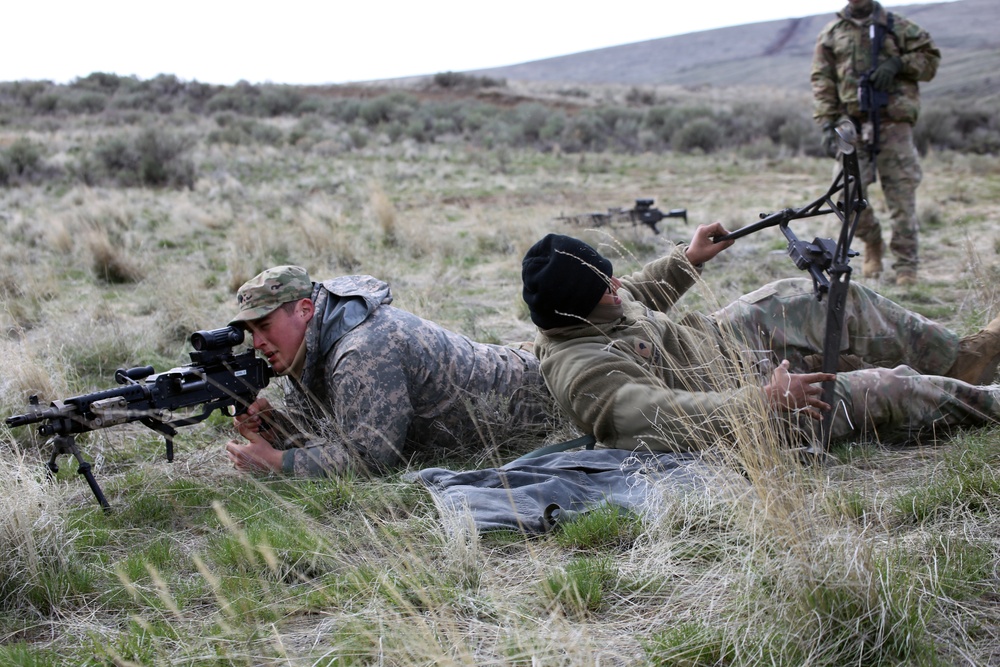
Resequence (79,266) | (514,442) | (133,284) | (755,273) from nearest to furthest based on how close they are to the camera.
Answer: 1. (514,442)
2. (755,273)
3. (133,284)
4. (79,266)

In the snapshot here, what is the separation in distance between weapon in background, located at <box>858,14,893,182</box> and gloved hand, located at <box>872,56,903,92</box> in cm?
3

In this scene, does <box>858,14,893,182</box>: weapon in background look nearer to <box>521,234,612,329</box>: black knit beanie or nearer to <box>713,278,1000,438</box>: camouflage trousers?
<box>713,278,1000,438</box>: camouflage trousers

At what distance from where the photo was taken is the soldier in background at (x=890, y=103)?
7352mm

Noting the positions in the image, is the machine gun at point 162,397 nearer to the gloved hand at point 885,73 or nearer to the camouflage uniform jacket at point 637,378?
the camouflage uniform jacket at point 637,378

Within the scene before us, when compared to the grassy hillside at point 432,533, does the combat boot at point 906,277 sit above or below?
below

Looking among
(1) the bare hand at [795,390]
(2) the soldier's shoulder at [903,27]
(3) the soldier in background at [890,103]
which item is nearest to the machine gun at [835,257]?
(1) the bare hand at [795,390]

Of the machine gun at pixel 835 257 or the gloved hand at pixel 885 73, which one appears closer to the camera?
the machine gun at pixel 835 257

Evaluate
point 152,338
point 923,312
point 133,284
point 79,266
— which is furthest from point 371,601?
point 79,266

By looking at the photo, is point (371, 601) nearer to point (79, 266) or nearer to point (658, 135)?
A: point (79, 266)

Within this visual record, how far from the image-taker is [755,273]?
7684 mm

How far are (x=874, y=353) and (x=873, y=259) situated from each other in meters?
4.01

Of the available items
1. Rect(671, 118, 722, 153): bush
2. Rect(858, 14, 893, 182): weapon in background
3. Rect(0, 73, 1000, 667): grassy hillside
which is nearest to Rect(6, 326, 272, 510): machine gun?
Rect(0, 73, 1000, 667): grassy hillside

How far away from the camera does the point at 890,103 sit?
7.43 m

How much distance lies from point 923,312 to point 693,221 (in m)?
5.78
